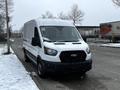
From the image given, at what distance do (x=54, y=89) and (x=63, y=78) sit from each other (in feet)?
6.38

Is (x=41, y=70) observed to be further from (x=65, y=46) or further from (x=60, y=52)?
(x=65, y=46)

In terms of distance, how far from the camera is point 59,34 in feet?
37.6

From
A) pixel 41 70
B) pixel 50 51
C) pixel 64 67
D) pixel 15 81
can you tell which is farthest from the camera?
pixel 41 70

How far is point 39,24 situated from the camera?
1179 cm

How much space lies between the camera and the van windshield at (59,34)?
1116cm

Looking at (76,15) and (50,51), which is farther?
(76,15)

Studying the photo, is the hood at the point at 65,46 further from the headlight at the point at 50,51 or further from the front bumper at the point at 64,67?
the front bumper at the point at 64,67

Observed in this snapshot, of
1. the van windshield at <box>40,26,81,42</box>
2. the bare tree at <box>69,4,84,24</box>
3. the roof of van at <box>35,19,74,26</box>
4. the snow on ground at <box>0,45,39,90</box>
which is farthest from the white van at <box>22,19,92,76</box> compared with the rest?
the bare tree at <box>69,4,84,24</box>

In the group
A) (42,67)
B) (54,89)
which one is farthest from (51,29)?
(54,89)

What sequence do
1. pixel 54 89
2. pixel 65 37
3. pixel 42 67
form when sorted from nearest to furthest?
1. pixel 54 89
2. pixel 42 67
3. pixel 65 37

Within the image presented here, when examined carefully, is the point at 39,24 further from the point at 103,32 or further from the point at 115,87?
the point at 103,32

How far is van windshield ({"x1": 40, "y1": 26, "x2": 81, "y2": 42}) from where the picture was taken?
11.2 m

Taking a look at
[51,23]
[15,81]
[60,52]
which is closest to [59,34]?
[51,23]

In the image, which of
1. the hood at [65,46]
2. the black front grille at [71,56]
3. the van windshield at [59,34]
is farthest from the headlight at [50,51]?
the van windshield at [59,34]
